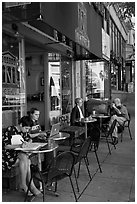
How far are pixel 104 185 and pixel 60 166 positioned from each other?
4.07ft

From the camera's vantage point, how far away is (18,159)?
4250 millimetres

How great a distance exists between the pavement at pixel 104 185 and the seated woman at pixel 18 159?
0.25 m

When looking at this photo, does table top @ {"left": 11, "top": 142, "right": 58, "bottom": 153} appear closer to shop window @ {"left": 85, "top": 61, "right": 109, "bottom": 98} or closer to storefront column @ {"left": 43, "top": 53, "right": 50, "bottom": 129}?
storefront column @ {"left": 43, "top": 53, "right": 50, "bottom": 129}

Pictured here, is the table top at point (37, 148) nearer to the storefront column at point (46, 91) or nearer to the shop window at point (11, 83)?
the shop window at point (11, 83)

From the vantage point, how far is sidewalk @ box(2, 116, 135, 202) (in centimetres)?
409

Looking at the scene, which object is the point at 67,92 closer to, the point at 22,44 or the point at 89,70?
the point at 89,70

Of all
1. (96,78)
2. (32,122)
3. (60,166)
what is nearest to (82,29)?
(32,122)

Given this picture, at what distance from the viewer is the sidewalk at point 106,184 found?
4090 mm

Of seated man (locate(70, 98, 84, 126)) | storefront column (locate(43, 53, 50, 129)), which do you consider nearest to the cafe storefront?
storefront column (locate(43, 53, 50, 129))

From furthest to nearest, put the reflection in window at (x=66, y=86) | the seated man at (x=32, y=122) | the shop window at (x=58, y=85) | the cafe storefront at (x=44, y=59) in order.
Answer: the reflection in window at (x=66, y=86), the shop window at (x=58, y=85), the seated man at (x=32, y=122), the cafe storefront at (x=44, y=59)

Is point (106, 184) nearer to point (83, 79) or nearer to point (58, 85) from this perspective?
point (58, 85)

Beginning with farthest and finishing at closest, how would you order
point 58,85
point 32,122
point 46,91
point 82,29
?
point 58,85 → point 46,91 → point 82,29 → point 32,122

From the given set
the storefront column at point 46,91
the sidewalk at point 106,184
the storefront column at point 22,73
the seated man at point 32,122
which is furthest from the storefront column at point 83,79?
the seated man at point 32,122

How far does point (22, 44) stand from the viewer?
21.6ft
